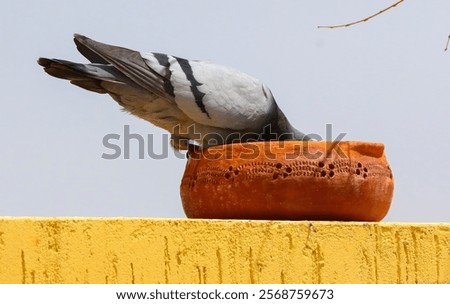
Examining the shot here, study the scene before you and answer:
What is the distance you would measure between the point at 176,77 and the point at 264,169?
983mm

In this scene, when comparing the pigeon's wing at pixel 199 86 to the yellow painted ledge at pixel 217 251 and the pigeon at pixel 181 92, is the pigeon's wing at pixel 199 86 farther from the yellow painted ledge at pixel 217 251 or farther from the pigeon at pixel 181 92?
the yellow painted ledge at pixel 217 251

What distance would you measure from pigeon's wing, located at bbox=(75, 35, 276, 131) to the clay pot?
1.99ft

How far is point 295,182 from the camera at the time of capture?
225cm

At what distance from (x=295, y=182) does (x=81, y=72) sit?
142 cm

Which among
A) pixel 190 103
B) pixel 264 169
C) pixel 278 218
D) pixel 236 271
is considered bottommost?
pixel 236 271

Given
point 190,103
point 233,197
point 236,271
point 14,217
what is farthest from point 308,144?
point 14,217

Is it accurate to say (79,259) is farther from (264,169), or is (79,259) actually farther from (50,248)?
(264,169)

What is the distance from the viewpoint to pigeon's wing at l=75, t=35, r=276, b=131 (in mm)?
2996

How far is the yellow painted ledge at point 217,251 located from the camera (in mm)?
2016

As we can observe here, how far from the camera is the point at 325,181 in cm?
227

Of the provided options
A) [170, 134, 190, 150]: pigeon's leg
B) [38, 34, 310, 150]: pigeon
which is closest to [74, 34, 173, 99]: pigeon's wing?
[38, 34, 310, 150]: pigeon

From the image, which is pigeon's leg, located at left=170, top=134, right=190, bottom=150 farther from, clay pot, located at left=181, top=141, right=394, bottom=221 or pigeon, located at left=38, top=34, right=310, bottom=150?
clay pot, located at left=181, top=141, right=394, bottom=221

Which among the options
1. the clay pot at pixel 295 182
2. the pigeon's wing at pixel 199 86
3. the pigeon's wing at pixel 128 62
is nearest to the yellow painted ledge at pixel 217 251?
the clay pot at pixel 295 182

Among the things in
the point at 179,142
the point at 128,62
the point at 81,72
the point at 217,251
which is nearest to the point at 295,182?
the point at 217,251
